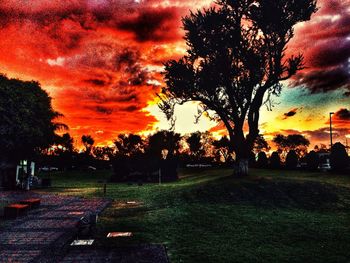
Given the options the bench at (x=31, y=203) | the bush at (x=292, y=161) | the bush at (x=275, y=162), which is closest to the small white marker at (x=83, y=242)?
the bench at (x=31, y=203)

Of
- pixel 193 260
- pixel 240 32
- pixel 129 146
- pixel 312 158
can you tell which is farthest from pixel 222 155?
pixel 193 260

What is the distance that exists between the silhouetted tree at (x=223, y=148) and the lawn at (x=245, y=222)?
86524 millimetres

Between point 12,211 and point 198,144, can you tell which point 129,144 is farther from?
point 12,211

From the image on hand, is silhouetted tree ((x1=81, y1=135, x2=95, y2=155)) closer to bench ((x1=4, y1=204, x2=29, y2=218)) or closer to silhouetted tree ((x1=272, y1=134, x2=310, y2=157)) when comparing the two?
silhouetted tree ((x1=272, y1=134, x2=310, y2=157))

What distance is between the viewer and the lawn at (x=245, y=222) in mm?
9133

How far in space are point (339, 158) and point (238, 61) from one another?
1773 centimetres

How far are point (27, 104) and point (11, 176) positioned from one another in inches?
334

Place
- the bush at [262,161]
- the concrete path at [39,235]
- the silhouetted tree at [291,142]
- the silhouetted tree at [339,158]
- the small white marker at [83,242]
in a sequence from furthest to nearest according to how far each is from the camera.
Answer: the silhouetted tree at [291,142]
the bush at [262,161]
the silhouetted tree at [339,158]
the small white marker at [83,242]
the concrete path at [39,235]

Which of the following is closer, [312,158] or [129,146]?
[312,158]

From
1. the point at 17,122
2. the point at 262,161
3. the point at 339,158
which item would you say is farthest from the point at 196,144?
the point at 17,122

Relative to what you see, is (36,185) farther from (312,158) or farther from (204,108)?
(312,158)

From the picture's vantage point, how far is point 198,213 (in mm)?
15734

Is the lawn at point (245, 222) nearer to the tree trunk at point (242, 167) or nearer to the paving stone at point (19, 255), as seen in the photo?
the paving stone at point (19, 255)

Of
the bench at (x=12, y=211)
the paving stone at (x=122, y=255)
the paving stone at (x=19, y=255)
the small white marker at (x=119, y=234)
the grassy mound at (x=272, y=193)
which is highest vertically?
the grassy mound at (x=272, y=193)
